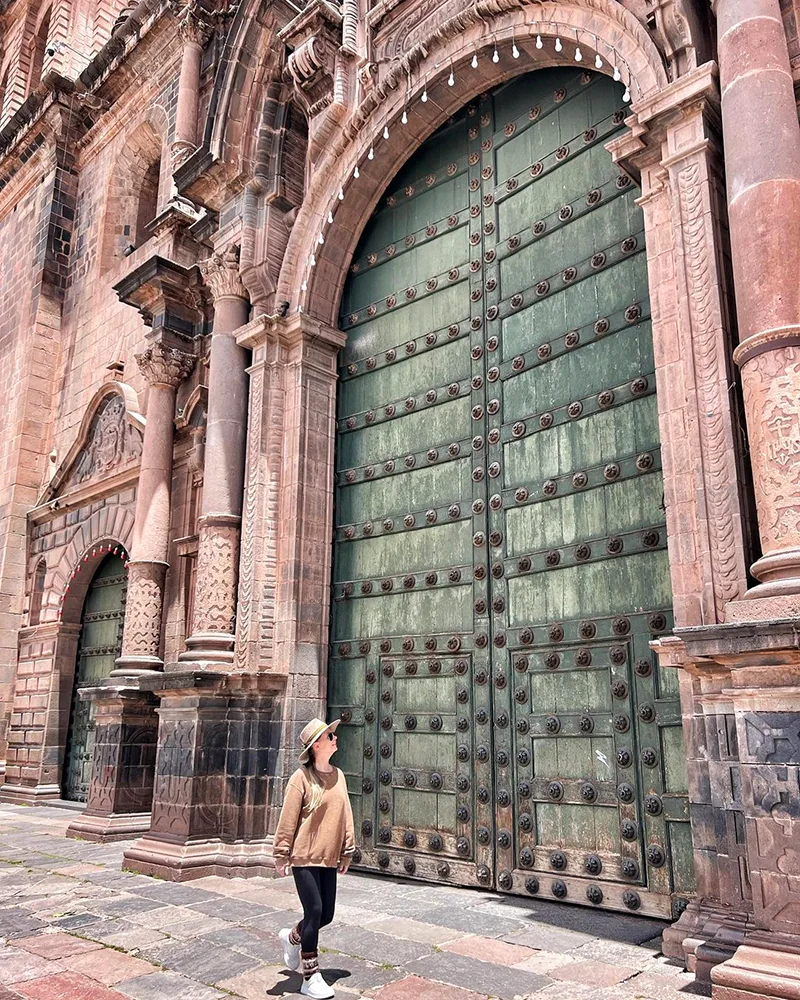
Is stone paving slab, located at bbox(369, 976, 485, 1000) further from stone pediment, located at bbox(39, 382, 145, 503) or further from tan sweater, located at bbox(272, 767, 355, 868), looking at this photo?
stone pediment, located at bbox(39, 382, 145, 503)

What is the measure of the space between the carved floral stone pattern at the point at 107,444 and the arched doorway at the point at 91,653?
1383mm

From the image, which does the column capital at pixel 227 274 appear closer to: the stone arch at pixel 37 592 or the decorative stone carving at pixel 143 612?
the decorative stone carving at pixel 143 612

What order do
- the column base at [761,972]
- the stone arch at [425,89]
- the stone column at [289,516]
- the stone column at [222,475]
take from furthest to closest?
the stone column at [222,475]
the stone column at [289,516]
the stone arch at [425,89]
the column base at [761,972]

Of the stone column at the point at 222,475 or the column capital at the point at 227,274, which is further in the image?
the column capital at the point at 227,274

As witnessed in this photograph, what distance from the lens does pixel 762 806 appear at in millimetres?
3736

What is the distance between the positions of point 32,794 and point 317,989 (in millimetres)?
9869

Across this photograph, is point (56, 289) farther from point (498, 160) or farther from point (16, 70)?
point (498, 160)

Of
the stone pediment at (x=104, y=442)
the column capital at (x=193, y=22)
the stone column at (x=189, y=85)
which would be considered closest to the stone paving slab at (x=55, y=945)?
the stone pediment at (x=104, y=442)

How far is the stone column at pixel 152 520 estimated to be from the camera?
9.49m

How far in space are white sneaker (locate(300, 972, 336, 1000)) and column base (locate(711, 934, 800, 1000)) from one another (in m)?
1.68

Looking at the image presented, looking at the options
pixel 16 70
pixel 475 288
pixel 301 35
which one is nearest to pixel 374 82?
pixel 301 35

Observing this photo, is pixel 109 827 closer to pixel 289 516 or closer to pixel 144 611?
pixel 144 611

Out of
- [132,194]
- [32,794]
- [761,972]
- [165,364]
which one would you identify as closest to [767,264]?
[761,972]

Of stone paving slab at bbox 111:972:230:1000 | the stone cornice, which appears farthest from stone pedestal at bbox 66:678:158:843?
the stone cornice
